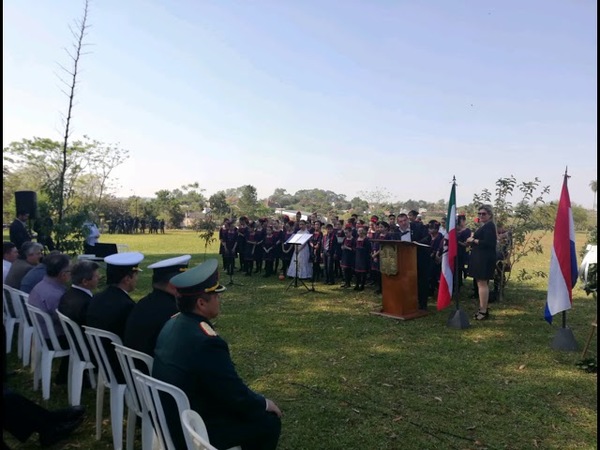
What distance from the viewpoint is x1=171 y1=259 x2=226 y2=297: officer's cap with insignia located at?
2598 mm

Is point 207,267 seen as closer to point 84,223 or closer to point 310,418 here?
point 310,418

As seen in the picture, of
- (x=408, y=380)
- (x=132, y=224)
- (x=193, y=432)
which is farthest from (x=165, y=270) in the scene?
(x=132, y=224)

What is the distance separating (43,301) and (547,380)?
556cm

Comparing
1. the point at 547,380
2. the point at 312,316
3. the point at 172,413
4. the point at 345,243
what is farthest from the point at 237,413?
the point at 345,243

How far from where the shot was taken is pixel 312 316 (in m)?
8.04

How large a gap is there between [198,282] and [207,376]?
550mm

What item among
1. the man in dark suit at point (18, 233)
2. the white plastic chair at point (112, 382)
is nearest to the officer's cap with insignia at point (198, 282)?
the white plastic chair at point (112, 382)

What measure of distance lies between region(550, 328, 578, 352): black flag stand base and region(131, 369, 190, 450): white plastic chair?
18.6ft

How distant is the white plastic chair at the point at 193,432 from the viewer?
1766mm

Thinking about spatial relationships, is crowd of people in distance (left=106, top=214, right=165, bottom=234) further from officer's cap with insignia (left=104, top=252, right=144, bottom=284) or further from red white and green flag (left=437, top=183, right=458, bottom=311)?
officer's cap with insignia (left=104, top=252, right=144, bottom=284)

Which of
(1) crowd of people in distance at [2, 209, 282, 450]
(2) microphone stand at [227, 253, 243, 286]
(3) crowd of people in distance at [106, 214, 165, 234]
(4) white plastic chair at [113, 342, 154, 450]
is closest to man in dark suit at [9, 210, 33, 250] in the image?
(2) microphone stand at [227, 253, 243, 286]

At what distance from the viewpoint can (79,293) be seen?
4223 mm

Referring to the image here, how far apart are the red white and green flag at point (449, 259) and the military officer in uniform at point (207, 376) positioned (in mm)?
5228

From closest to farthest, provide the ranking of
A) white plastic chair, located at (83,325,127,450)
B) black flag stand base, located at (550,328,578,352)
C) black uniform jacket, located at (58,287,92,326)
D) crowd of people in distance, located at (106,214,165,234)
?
white plastic chair, located at (83,325,127,450), black uniform jacket, located at (58,287,92,326), black flag stand base, located at (550,328,578,352), crowd of people in distance, located at (106,214,165,234)
